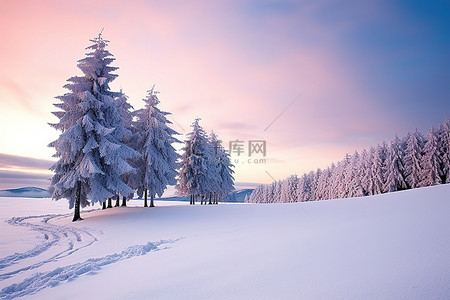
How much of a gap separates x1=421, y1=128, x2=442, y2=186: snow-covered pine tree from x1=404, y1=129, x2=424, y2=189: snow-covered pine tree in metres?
0.78

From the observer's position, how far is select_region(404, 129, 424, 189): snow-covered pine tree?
37375 millimetres

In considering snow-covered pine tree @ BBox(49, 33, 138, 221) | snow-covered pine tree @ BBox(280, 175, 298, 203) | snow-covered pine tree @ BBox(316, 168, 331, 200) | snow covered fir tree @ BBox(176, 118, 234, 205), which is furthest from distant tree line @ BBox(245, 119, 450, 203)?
snow-covered pine tree @ BBox(49, 33, 138, 221)

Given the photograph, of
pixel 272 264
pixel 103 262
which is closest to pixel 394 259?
pixel 272 264

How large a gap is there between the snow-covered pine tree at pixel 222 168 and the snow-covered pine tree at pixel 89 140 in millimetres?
21877

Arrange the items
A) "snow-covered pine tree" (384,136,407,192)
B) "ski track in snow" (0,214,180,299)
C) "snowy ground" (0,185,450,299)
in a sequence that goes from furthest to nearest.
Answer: "snow-covered pine tree" (384,136,407,192), "ski track in snow" (0,214,180,299), "snowy ground" (0,185,450,299)

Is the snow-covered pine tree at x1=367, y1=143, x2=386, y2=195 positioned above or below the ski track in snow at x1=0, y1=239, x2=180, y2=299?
above

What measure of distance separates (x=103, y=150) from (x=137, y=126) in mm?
8732

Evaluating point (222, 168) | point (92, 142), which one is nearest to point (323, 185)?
point (222, 168)

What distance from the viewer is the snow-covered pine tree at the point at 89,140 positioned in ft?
53.2

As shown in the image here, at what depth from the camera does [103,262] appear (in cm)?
596

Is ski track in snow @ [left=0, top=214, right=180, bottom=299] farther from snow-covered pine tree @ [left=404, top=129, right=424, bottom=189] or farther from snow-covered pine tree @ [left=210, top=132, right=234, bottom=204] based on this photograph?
snow-covered pine tree @ [left=404, top=129, right=424, bottom=189]

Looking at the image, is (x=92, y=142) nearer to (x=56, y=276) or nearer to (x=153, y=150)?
(x=153, y=150)

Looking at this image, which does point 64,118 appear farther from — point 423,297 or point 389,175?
point 389,175

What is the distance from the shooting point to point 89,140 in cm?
1661
